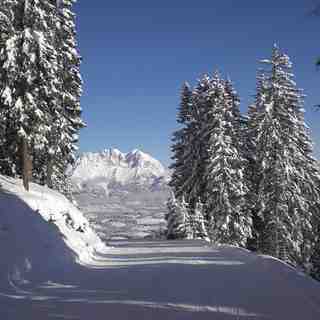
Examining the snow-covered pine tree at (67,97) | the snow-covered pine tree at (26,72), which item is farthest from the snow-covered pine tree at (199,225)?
the snow-covered pine tree at (26,72)

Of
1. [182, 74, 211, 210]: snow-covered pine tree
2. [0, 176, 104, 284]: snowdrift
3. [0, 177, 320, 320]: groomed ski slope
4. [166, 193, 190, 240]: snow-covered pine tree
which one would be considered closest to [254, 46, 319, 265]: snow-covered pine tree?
[182, 74, 211, 210]: snow-covered pine tree

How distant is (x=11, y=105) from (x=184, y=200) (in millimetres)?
18722

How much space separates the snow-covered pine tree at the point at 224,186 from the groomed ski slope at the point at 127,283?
43.2 ft

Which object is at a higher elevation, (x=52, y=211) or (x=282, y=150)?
(x=282, y=150)

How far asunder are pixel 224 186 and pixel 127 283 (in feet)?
69.4

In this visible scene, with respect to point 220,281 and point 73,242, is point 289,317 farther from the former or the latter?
point 73,242

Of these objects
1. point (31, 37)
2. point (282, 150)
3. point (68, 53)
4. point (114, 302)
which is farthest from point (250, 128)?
point (114, 302)

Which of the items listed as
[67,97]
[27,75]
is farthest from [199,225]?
[27,75]

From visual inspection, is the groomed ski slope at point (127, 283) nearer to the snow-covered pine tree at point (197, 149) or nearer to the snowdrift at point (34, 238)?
the snowdrift at point (34, 238)

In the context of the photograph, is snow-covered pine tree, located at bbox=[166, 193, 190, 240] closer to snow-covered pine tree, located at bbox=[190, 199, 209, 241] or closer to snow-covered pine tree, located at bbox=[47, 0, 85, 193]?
snow-covered pine tree, located at bbox=[190, 199, 209, 241]

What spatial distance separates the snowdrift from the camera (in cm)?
1248

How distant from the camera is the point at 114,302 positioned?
9.59 meters

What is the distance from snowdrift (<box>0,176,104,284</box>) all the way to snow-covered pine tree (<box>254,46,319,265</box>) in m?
15.6

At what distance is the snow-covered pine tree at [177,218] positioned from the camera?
121 ft
